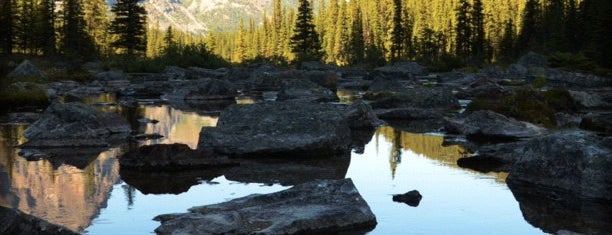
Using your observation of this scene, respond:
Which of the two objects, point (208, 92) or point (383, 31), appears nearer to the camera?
point (208, 92)

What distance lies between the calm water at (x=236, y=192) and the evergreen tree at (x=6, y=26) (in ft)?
205

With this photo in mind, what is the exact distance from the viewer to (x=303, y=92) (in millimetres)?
28500

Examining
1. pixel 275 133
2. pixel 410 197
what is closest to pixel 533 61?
pixel 275 133

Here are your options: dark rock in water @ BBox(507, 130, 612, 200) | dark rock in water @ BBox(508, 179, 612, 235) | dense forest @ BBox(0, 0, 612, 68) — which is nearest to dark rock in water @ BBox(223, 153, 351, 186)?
dark rock in water @ BBox(507, 130, 612, 200)

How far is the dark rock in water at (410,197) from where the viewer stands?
899cm

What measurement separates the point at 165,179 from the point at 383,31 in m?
118

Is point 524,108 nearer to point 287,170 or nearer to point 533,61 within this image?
point 287,170

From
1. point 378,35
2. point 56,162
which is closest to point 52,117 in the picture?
point 56,162

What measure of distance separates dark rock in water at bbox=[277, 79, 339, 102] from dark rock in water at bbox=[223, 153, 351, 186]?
14614mm

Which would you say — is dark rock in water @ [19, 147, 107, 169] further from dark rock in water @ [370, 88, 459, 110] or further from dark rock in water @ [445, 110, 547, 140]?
dark rock in water @ [370, 88, 459, 110]

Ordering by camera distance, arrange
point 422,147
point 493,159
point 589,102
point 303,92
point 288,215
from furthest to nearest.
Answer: point 303,92
point 589,102
point 422,147
point 493,159
point 288,215

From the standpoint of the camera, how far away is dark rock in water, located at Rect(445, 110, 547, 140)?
15039mm

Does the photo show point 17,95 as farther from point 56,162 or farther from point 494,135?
point 494,135

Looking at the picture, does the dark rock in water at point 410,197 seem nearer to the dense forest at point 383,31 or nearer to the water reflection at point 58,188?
the water reflection at point 58,188
